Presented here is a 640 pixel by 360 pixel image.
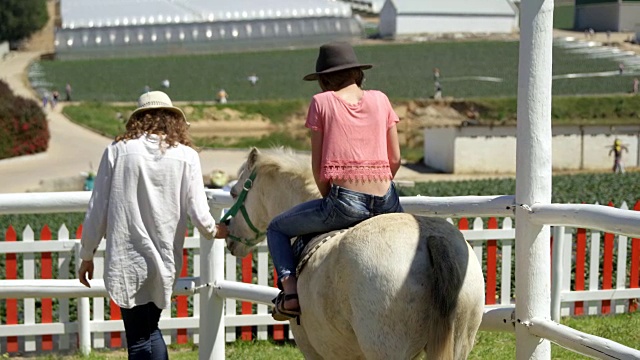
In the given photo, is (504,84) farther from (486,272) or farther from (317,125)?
(317,125)

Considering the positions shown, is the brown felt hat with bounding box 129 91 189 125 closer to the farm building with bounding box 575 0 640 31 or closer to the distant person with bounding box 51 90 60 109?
the distant person with bounding box 51 90 60 109

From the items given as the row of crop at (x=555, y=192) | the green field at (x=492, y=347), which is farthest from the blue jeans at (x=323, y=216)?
the row of crop at (x=555, y=192)

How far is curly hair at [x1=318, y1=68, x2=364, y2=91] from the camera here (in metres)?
5.49

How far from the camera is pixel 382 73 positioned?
253 ft

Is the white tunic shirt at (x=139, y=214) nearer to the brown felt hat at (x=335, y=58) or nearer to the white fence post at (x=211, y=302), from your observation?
the brown felt hat at (x=335, y=58)

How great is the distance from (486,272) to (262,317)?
7.63 feet

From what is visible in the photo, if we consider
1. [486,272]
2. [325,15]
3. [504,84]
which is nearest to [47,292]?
[486,272]

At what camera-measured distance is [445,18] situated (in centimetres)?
10750

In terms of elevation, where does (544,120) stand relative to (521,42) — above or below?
below

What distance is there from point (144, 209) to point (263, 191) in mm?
951

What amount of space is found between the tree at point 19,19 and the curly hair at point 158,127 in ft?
Result: 335

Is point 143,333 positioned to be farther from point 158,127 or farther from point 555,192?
point 555,192

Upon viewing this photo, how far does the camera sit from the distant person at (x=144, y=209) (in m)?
5.64

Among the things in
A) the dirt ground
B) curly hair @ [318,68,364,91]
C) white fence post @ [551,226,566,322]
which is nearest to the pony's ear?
curly hair @ [318,68,364,91]
